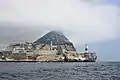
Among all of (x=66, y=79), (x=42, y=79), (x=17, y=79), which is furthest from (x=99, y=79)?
(x=17, y=79)

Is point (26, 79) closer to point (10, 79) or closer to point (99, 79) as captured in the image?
point (10, 79)

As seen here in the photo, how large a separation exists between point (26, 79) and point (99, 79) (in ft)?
34.4

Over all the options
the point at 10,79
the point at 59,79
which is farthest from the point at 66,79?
the point at 10,79

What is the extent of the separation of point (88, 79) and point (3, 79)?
40.2 feet

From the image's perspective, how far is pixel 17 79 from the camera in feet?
153

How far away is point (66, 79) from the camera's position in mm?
47750

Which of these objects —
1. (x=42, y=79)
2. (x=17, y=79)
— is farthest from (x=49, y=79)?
(x=17, y=79)

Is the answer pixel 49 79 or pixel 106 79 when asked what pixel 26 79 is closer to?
pixel 49 79

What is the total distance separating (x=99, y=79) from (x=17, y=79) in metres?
11.7

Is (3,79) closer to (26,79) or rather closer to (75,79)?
(26,79)

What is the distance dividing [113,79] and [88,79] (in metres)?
3.62

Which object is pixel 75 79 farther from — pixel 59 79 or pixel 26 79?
pixel 26 79

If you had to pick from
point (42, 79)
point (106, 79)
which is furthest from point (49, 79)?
point (106, 79)

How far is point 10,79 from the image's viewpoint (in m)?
46.9
